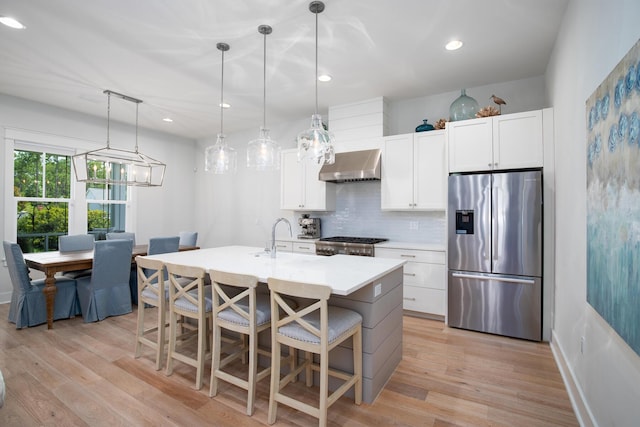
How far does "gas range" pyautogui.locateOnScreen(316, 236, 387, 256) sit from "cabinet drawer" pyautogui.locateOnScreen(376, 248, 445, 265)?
0.15 metres

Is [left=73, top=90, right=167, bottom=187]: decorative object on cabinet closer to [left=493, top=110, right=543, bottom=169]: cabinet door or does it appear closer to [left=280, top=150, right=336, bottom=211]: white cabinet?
[left=280, top=150, right=336, bottom=211]: white cabinet

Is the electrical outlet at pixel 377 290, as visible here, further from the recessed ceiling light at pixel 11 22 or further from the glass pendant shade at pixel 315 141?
the recessed ceiling light at pixel 11 22

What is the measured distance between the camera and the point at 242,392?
2.28 meters

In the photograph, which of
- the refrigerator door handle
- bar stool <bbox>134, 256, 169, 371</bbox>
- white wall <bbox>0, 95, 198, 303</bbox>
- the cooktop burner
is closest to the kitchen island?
bar stool <bbox>134, 256, 169, 371</bbox>

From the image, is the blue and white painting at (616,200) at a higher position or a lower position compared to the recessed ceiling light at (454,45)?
lower

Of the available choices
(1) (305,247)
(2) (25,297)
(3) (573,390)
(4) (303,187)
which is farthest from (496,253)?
(2) (25,297)

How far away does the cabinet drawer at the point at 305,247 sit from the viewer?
4561 mm

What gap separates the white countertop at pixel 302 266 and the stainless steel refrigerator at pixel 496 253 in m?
1.15

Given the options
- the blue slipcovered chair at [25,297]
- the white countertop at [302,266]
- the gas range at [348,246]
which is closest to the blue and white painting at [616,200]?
the white countertop at [302,266]

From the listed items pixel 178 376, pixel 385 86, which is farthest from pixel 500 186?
pixel 178 376

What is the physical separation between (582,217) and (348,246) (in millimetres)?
2526

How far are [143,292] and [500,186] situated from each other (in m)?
3.46

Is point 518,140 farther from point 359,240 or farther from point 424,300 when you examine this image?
point 359,240

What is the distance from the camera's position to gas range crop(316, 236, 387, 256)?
4062 mm
